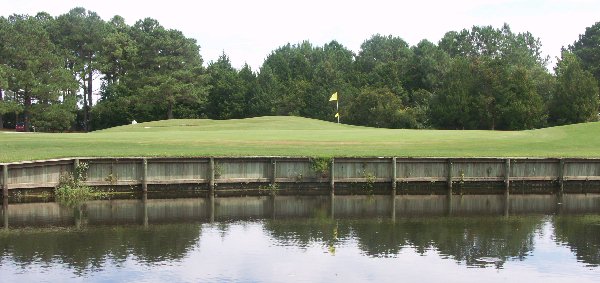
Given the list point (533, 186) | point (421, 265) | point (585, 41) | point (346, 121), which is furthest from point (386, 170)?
point (585, 41)

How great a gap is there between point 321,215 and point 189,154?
1049cm

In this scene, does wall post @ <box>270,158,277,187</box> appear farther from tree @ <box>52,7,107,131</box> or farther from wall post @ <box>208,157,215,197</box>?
tree @ <box>52,7,107,131</box>

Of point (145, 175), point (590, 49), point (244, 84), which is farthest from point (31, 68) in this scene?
point (590, 49)

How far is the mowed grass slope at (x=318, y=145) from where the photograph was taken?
1539 inches

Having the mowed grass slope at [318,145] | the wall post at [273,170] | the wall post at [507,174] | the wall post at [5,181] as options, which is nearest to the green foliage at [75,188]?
the mowed grass slope at [318,145]

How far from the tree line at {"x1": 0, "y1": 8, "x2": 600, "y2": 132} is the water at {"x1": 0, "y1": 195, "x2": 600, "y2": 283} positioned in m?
48.3

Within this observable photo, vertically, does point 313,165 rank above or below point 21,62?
below

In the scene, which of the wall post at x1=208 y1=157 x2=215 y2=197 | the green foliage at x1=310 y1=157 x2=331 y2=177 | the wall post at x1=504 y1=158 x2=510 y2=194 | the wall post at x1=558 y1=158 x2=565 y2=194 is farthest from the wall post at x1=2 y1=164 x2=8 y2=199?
the wall post at x1=558 y1=158 x2=565 y2=194

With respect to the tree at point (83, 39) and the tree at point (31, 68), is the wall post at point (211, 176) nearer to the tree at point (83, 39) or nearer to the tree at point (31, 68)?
the tree at point (31, 68)

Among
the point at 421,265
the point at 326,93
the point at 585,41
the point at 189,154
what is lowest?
the point at 421,265

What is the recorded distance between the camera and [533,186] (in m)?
40.5

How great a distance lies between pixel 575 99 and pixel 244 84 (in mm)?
51352

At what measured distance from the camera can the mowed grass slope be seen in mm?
39094

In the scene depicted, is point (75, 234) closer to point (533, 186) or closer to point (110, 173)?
point (110, 173)
